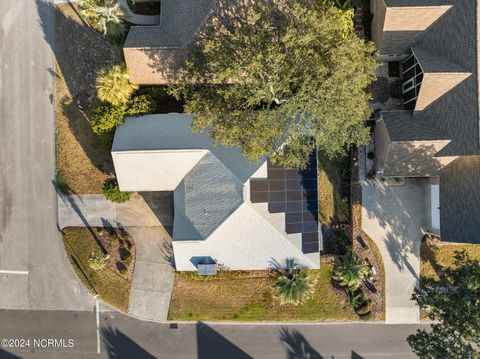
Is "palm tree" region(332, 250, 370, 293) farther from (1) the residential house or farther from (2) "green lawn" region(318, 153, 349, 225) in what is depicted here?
(2) "green lawn" region(318, 153, 349, 225)

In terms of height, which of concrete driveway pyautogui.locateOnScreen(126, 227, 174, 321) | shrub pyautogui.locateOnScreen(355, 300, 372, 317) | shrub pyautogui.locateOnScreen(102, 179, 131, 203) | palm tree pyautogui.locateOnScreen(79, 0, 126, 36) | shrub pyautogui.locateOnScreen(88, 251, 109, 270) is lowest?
shrub pyautogui.locateOnScreen(355, 300, 372, 317)

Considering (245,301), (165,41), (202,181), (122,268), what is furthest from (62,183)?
(245,301)

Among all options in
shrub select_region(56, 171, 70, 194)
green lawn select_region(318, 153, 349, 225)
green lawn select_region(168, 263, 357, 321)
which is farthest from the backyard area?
shrub select_region(56, 171, 70, 194)

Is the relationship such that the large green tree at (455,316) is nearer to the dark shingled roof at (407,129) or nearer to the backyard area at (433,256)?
the backyard area at (433,256)

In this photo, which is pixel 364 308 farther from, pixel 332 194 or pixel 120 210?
pixel 120 210

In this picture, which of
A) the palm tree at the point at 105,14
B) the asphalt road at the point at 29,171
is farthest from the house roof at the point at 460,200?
the asphalt road at the point at 29,171

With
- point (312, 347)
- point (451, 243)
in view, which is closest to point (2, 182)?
point (312, 347)
